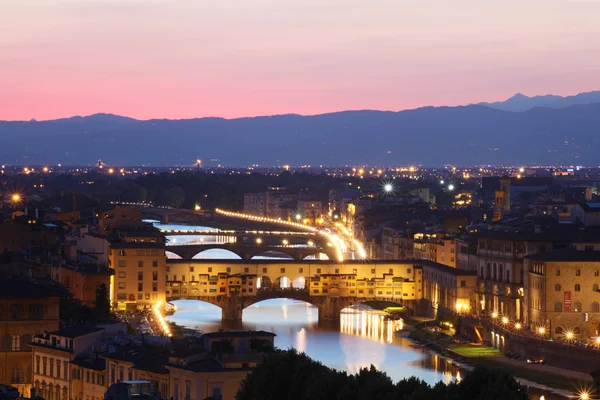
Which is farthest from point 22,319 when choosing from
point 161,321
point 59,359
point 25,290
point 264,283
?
point 264,283

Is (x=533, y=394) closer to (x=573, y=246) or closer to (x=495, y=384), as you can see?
(x=573, y=246)

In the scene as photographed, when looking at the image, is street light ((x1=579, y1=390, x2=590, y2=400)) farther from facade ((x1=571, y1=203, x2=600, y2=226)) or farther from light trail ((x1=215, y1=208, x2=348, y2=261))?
light trail ((x1=215, y1=208, x2=348, y2=261))

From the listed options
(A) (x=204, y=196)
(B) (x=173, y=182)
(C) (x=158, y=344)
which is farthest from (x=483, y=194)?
(C) (x=158, y=344)

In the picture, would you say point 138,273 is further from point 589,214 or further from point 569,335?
point 569,335

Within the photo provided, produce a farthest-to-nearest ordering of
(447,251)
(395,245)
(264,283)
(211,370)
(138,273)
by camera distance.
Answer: (395,245)
(447,251)
(264,283)
(138,273)
(211,370)

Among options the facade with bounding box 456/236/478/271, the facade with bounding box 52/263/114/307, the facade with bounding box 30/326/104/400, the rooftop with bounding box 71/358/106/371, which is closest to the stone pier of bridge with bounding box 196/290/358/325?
the facade with bounding box 456/236/478/271

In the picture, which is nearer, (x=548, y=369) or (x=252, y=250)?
(x=548, y=369)
